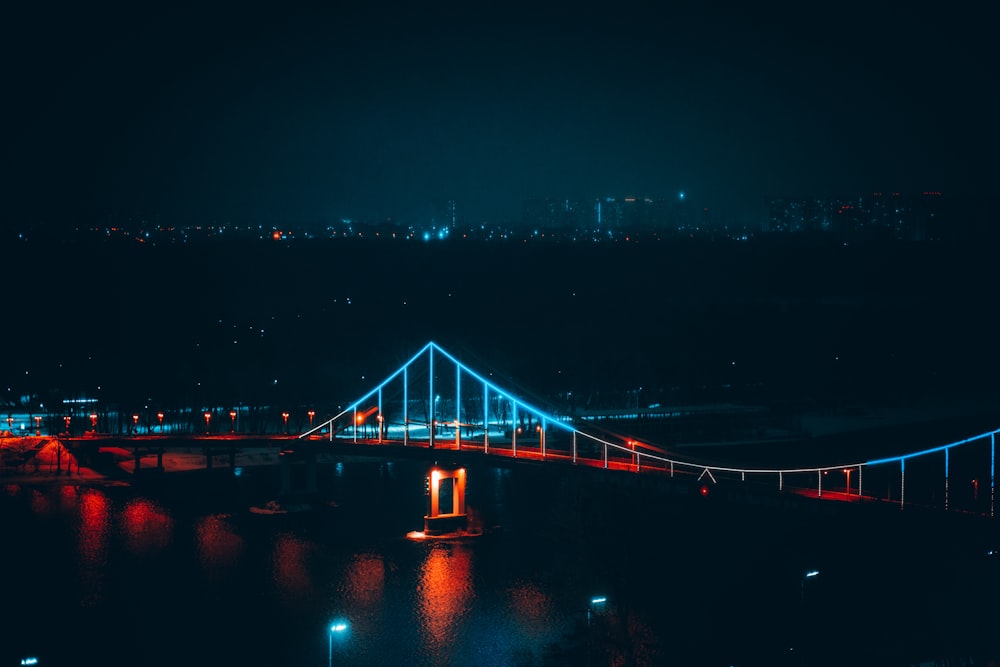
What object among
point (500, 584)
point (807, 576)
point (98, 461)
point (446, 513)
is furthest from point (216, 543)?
point (807, 576)

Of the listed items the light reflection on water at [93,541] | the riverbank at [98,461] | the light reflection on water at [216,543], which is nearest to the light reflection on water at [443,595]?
the light reflection on water at [216,543]

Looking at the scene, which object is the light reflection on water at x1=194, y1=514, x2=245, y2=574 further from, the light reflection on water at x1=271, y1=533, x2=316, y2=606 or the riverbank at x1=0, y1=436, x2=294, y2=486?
the riverbank at x1=0, y1=436, x2=294, y2=486

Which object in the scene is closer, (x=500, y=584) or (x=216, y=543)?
(x=500, y=584)

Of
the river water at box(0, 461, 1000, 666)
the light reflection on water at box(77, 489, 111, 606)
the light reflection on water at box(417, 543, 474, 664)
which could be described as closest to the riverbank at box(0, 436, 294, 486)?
the light reflection on water at box(77, 489, 111, 606)

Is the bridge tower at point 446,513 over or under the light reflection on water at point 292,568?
over

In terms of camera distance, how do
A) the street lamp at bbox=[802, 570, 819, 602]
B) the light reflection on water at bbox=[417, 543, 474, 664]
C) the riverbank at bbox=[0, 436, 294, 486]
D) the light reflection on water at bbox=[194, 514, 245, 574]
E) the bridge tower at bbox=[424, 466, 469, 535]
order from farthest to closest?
the riverbank at bbox=[0, 436, 294, 486] < the bridge tower at bbox=[424, 466, 469, 535] < the light reflection on water at bbox=[194, 514, 245, 574] < the street lamp at bbox=[802, 570, 819, 602] < the light reflection on water at bbox=[417, 543, 474, 664]

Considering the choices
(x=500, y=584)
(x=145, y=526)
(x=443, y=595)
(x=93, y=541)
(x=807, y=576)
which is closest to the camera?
(x=807, y=576)

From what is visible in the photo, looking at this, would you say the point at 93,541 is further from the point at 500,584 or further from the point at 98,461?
the point at 98,461

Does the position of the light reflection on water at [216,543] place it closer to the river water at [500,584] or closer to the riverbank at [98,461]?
the river water at [500,584]

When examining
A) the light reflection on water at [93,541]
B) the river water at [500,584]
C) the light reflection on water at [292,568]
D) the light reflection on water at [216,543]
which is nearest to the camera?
the river water at [500,584]
